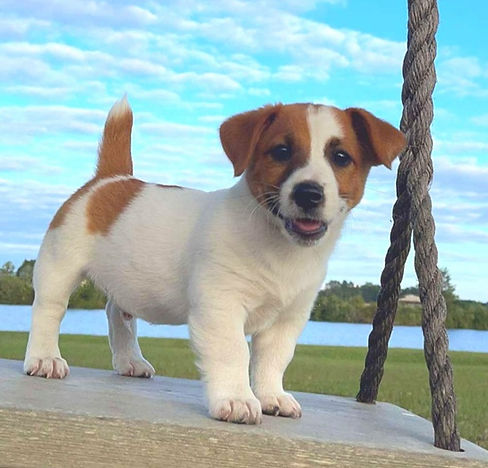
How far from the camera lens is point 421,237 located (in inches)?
96.0

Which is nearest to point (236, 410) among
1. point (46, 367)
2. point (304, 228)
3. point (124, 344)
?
point (304, 228)

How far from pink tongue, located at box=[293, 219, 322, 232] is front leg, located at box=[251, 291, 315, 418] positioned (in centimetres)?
41

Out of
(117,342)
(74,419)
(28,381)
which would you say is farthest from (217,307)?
(117,342)

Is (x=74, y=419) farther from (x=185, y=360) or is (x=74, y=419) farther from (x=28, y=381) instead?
(x=185, y=360)

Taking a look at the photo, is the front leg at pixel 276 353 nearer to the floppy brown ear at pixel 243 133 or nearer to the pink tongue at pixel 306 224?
the pink tongue at pixel 306 224

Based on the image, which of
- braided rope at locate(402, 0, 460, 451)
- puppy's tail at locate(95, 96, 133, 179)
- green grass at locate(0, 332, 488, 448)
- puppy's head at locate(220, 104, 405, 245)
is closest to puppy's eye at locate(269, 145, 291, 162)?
puppy's head at locate(220, 104, 405, 245)

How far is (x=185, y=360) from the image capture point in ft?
25.5

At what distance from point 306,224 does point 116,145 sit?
1458mm

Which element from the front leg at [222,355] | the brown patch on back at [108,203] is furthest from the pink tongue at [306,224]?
the brown patch on back at [108,203]

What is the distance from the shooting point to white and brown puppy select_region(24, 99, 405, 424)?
2.33m

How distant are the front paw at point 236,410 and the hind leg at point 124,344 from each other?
1.15 meters

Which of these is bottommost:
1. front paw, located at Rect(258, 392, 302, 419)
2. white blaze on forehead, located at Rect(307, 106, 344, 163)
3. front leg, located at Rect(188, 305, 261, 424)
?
front paw, located at Rect(258, 392, 302, 419)

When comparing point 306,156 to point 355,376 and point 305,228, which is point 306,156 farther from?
point 355,376

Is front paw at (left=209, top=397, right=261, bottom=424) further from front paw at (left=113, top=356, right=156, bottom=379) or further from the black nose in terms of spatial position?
front paw at (left=113, top=356, right=156, bottom=379)
